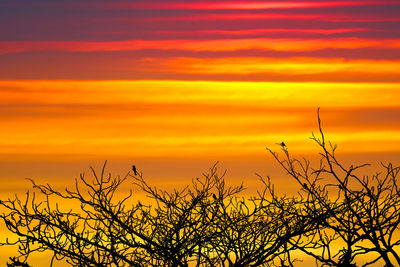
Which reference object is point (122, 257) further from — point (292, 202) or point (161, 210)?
point (292, 202)

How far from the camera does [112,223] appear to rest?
1734 centimetres

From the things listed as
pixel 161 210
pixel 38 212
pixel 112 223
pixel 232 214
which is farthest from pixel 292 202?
pixel 38 212

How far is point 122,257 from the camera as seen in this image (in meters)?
16.5

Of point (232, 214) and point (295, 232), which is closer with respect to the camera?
point (295, 232)

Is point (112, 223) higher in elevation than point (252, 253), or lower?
higher

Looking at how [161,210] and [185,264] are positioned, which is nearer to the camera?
[185,264]

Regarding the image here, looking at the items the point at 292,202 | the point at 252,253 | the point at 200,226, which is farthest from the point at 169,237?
the point at 292,202

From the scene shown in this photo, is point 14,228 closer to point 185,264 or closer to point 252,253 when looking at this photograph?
point 185,264

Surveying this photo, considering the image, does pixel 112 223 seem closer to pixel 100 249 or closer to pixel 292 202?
pixel 100 249

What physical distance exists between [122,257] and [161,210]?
2212 mm

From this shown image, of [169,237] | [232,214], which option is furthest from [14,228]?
[232,214]

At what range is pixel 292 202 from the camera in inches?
731

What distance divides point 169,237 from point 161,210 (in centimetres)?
Result: 108

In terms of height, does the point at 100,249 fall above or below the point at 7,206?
below
